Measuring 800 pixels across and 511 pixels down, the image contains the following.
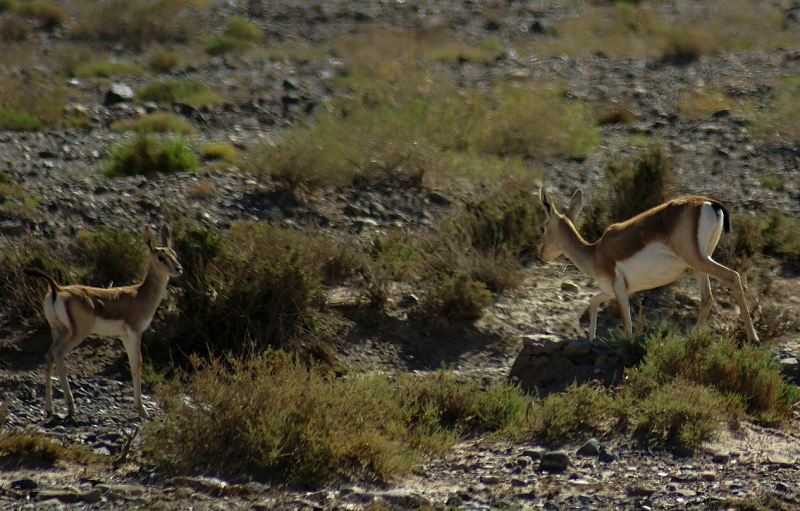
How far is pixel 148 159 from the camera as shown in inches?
595

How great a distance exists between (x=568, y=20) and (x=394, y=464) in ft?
91.0

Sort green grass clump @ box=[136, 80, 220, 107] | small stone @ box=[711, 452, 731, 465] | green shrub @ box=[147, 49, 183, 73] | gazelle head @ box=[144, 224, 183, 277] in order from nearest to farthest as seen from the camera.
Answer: small stone @ box=[711, 452, 731, 465]
gazelle head @ box=[144, 224, 183, 277]
green grass clump @ box=[136, 80, 220, 107]
green shrub @ box=[147, 49, 183, 73]

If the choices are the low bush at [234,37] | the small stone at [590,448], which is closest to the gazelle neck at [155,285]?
the small stone at [590,448]

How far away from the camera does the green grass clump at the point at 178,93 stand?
67.5 feet

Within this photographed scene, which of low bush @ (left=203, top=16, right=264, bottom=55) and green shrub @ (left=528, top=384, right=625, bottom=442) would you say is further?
low bush @ (left=203, top=16, right=264, bottom=55)

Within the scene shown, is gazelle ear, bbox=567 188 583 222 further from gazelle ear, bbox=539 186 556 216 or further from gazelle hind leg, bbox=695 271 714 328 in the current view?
gazelle hind leg, bbox=695 271 714 328

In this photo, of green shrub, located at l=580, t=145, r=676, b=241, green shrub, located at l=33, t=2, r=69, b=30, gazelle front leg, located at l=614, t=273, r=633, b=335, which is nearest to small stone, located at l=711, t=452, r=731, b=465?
gazelle front leg, located at l=614, t=273, r=633, b=335

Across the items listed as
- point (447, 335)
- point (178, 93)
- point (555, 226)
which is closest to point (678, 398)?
point (555, 226)

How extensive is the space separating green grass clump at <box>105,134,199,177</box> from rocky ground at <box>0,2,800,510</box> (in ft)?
1.56

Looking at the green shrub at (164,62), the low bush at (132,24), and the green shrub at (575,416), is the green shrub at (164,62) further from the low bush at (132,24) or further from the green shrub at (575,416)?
the green shrub at (575,416)

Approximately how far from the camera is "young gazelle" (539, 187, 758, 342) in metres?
9.67

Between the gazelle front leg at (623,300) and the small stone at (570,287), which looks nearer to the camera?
the gazelle front leg at (623,300)

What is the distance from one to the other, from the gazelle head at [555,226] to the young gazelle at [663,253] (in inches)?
16.3

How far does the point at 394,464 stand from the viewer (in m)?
7.65
